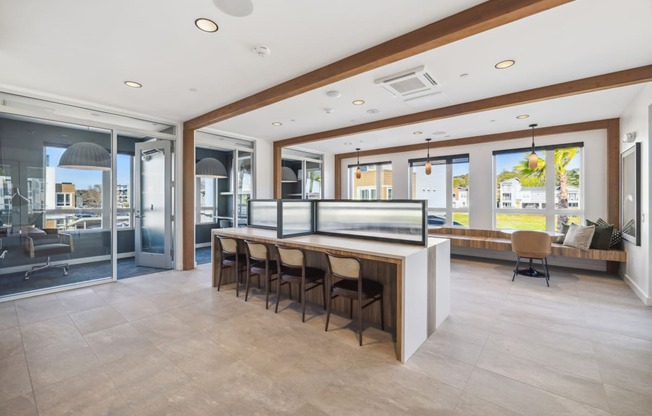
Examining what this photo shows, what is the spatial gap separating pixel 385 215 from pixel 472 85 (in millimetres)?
2006

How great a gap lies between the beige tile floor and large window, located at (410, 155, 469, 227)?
3.45m

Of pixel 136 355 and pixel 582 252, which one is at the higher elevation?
pixel 582 252

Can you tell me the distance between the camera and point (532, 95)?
147 inches

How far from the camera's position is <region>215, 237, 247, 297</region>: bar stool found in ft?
13.4

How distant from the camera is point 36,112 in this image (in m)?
4.00

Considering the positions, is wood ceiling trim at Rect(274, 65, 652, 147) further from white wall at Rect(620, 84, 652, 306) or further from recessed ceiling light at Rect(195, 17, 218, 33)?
recessed ceiling light at Rect(195, 17, 218, 33)

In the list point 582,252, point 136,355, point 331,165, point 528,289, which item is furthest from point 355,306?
point 331,165

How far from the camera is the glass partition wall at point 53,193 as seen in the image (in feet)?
13.1

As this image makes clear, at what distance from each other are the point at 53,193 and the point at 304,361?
15.1 ft

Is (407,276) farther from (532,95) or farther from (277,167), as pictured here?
(277,167)

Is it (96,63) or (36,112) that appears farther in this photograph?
(36,112)

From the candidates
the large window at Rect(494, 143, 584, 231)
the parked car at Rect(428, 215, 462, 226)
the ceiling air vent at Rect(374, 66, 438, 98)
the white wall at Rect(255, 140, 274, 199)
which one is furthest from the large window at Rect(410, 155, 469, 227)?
the ceiling air vent at Rect(374, 66, 438, 98)

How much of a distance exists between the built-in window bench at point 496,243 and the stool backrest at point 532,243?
569 millimetres

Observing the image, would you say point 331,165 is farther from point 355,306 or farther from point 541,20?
point 541,20
